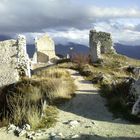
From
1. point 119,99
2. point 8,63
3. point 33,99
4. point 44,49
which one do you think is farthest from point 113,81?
point 44,49

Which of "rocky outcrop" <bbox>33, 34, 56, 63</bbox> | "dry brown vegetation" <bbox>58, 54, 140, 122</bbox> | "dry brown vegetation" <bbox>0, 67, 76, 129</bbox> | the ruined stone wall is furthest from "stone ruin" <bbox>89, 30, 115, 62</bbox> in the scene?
"rocky outcrop" <bbox>33, 34, 56, 63</bbox>

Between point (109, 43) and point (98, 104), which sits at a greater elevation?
point (109, 43)

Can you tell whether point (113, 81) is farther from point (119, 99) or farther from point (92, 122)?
point (92, 122)

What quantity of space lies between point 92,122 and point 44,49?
4853cm

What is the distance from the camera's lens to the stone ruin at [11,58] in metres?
31.1

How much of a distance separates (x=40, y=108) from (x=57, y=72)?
1083 cm

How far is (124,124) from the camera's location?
2019cm

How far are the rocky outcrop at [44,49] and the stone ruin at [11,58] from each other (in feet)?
115

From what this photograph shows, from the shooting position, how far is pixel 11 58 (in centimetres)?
3145

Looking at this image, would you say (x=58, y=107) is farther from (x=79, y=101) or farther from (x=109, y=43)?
(x=109, y=43)

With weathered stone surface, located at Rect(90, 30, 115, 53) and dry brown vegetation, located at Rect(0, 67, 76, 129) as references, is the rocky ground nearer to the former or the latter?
dry brown vegetation, located at Rect(0, 67, 76, 129)

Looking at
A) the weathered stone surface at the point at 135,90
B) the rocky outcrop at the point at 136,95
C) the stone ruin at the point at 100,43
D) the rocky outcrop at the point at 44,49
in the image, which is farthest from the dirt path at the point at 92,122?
the rocky outcrop at the point at 44,49

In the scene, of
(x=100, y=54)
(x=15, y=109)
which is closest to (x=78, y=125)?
(x=15, y=109)

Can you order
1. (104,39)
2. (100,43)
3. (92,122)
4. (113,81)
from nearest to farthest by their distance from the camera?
(92,122) → (113,81) → (100,43) → (104,39)
